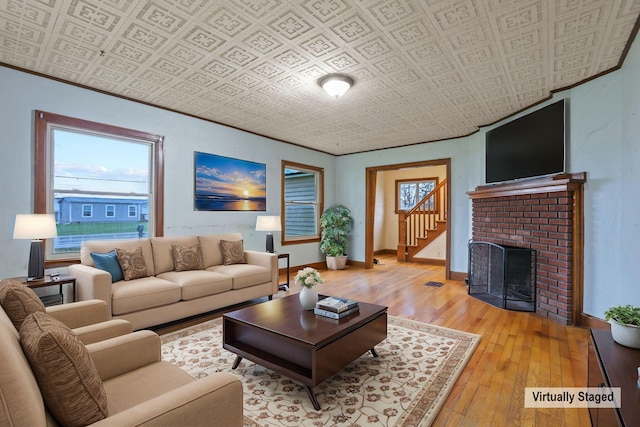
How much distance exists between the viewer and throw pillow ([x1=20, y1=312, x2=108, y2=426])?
94 centimetres

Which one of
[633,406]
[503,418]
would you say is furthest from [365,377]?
[633,406]

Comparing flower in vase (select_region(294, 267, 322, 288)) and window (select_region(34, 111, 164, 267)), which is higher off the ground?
window (select_region(34, 111, 164, 267))

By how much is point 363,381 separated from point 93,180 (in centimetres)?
365

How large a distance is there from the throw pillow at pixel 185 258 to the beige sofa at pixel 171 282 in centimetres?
5

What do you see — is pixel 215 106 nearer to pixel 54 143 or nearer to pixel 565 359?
pixel 54 143

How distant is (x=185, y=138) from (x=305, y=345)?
360 cm

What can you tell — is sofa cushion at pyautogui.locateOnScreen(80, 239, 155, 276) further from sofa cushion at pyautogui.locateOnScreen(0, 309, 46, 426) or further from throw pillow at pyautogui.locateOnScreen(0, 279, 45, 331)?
sofa cushion at pyautogui.locateOnScreen(0, 309, 46, 426)

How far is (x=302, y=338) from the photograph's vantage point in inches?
77.8

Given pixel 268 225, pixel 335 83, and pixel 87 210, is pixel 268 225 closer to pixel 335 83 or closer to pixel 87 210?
pixel 87 210

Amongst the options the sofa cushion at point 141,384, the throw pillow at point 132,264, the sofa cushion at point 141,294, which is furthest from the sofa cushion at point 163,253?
the sofa cushion at point 141,384

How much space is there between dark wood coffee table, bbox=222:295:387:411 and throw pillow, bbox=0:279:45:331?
3.97 ft

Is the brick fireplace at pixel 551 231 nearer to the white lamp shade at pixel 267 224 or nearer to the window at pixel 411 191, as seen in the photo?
the white lamp shade at pixel 267 224

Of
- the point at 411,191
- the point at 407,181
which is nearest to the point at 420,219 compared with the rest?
the point at 411,191

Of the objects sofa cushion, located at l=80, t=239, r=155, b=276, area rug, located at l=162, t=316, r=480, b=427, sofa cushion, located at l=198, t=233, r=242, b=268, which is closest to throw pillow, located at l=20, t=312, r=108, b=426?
area rug, located at l=162, t=316, r=480, b=427
